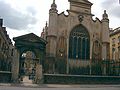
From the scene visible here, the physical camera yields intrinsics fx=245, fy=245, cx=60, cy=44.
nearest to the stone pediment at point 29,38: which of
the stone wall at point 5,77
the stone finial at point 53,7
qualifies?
the stone wall at point 5,77

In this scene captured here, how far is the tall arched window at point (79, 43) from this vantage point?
4169 cm

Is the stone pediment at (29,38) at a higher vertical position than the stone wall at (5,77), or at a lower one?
higher

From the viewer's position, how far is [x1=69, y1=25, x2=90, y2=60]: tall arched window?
41688 mm

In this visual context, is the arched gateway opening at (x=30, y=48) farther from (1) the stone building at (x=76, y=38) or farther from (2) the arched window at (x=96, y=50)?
(2) the arched window at (x=96, y=50)

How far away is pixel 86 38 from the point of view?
43.2 meters

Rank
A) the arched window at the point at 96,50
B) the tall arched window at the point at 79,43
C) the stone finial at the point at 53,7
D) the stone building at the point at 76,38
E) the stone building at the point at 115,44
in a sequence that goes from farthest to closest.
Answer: the stone building at the point at 115,44 < the arched window at the point at 96,50 < the tall arched window at the point at 79,43 < the stone finial at the point at 53,7 < the stone building at the point at 76,38

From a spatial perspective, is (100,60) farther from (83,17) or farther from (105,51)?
(83,17)

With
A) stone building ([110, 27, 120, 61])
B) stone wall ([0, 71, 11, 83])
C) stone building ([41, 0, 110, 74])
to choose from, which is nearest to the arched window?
stone building ([41, 0, 110, 74])

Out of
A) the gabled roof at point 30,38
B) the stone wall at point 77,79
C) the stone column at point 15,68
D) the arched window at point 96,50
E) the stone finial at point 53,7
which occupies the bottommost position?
the stone wall at point 77,79

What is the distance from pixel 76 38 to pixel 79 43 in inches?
39.7

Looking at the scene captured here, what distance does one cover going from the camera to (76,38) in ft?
139

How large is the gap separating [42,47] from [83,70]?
10.7 metres

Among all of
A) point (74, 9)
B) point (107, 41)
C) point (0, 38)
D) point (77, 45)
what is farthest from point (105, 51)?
point (0, 38)

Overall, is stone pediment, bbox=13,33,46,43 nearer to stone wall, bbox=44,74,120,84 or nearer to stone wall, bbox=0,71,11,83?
stone wall, bbox=0,71,11,83
